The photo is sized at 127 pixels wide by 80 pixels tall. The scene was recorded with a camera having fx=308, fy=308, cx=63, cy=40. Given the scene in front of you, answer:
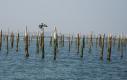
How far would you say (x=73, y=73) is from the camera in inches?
1281

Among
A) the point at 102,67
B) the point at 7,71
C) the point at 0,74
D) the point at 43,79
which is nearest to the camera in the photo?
the point at 43,79

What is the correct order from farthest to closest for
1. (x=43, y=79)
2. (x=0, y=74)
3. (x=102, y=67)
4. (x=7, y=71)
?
1. (x=102, y=67)
2. (x=7, y=71)
3. (x=0, y=74)
4. (x=43, y=79)

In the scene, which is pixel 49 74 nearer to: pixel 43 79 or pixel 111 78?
pixel 43 79

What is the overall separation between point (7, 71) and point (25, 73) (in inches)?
93.8

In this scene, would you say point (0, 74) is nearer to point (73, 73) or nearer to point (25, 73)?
point (25, 73)

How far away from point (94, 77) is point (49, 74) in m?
4.53

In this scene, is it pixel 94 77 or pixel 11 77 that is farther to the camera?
pixel 94 77

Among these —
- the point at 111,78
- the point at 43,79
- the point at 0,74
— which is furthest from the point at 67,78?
the point at 0,74

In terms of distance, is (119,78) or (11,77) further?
(119,78)

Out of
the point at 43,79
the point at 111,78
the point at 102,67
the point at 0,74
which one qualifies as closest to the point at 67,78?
the point at 43,79

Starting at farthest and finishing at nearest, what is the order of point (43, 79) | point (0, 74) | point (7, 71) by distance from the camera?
point (7, 71)
point (0, 74)
point (43, 79)

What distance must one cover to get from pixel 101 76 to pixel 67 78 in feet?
13.4

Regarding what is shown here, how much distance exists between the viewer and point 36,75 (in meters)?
30.0

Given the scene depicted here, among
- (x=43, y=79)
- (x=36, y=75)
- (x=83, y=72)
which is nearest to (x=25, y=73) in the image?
(x=36, y=75)
